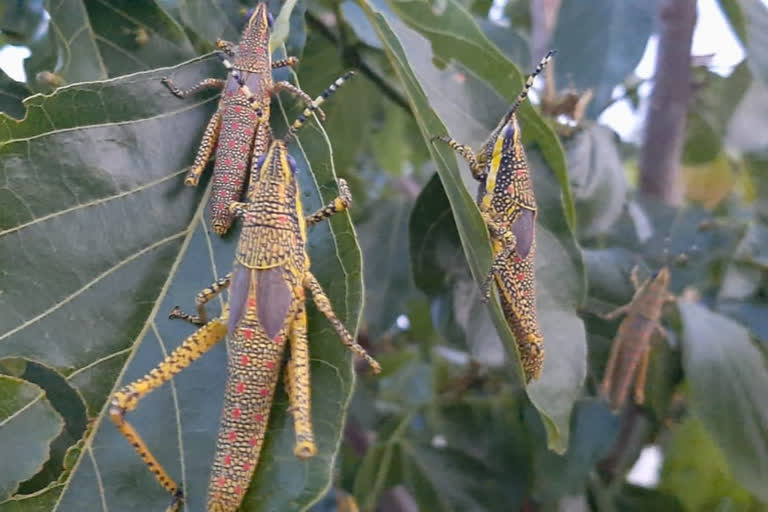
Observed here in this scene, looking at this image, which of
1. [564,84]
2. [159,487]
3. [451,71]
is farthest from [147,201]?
[564,84]

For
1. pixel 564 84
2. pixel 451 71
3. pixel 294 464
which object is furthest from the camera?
pixel 564 84

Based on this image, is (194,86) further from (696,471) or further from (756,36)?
(696,471)

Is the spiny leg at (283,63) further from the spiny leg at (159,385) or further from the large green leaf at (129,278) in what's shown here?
the spiny leg at (159,385)

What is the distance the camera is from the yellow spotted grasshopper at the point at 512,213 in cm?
119

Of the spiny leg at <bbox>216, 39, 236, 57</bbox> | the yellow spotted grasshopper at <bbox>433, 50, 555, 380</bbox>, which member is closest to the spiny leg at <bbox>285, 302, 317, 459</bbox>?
the yellow spotted grasshopper at <bbox>433, 50, 555, 380</bbox>

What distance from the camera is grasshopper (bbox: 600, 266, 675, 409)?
1.70 m

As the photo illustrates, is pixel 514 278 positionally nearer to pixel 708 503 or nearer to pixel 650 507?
pixel 650 507

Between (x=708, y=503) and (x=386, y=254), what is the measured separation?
136 cm

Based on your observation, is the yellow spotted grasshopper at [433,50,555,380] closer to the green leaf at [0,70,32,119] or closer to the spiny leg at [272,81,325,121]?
the spiny leg at [272,81,325,121]

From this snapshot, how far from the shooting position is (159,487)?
2.97 ft

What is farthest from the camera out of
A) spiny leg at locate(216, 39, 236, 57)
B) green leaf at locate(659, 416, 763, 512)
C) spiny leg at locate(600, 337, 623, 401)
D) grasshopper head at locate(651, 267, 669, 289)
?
green leaf at locate(659, 416, 763, 512)

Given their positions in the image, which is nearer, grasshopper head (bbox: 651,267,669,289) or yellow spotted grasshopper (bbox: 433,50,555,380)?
yellow spotted grasshopper (bbox: 433,50,555,380)

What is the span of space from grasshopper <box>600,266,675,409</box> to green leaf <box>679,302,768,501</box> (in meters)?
0.15

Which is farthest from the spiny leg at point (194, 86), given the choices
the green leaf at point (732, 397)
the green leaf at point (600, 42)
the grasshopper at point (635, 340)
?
the green leaf at point (732, 397)
